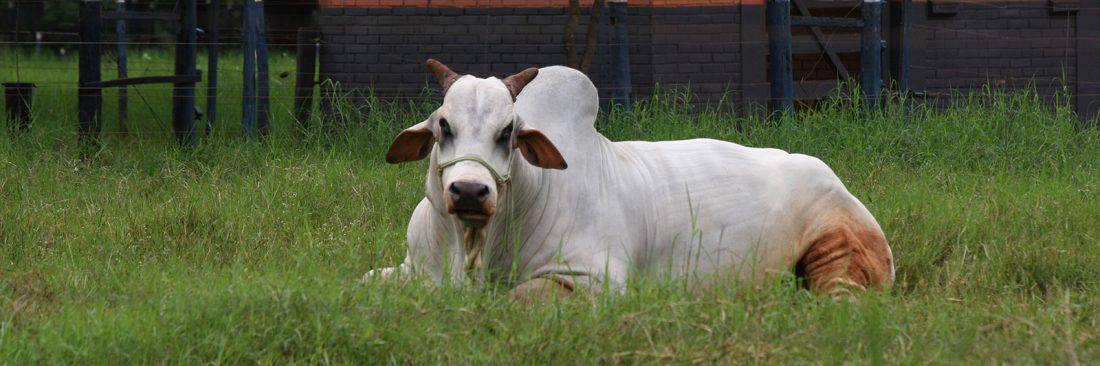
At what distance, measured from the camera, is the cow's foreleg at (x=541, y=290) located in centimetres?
434

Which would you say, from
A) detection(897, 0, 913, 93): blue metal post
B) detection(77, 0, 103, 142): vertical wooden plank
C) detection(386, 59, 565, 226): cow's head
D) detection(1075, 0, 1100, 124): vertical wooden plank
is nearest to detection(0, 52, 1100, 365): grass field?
detection(77, 0, 103, 142): vertical wooden plank

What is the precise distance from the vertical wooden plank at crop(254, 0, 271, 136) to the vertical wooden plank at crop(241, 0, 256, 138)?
0.03 metres

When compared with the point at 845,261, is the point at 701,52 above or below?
above

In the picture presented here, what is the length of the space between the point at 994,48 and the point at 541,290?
852 centimetres

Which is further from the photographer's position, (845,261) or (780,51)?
(780,51)

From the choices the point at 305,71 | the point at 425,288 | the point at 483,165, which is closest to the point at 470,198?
the point at 483,165

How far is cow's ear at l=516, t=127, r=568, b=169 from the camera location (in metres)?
4.52

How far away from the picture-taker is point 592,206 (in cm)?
483

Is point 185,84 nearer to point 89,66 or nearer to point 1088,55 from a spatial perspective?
point 89,66

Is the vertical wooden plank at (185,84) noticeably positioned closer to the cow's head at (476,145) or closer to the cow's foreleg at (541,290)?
the cow's head at (476,145)

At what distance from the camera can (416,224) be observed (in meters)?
4.97

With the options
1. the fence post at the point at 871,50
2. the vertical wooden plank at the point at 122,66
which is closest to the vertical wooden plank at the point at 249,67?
the vertical wooden plank at the point at 122,66

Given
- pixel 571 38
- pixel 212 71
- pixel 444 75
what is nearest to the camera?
pixel 444 75

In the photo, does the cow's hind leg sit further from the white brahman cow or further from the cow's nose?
the cow's nose
